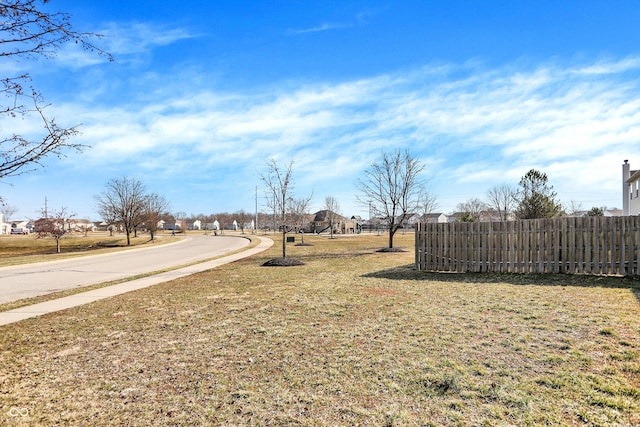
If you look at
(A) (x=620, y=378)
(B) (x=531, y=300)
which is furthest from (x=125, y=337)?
(B) (x=531, y=300)

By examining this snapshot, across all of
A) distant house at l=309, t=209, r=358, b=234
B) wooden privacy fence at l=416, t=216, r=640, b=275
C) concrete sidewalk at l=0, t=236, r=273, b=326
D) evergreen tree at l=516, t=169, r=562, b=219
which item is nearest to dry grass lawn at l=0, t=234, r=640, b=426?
concrete sidewalk at l=0, t=236, r=273, b=326

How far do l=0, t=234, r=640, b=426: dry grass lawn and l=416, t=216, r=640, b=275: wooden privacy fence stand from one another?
2.18 m

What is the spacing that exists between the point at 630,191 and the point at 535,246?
80.3 feet

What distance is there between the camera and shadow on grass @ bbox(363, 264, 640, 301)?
870cm

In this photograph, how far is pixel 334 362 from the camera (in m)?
4.11

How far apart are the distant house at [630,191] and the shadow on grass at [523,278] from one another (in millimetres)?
19099

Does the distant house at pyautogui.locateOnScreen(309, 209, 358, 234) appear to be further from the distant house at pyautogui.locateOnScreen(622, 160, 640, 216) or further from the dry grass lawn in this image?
the dry grass lawn

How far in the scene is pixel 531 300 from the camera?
7.13 meters

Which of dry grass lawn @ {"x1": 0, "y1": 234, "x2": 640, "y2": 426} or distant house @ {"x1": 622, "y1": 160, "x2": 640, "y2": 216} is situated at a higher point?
distant house @ {"x1": 622, "y1": 160, "x2": 640, "y2": 216}

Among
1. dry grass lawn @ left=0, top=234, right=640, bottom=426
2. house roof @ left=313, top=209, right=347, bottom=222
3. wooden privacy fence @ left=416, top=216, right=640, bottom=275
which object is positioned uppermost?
house roof @ left=313, top=209, right=347, bottom=222

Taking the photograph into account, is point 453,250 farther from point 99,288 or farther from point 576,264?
point 99,288

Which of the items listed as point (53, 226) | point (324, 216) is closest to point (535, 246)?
point (53, 226)

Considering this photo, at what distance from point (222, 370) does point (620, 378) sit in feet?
13.3

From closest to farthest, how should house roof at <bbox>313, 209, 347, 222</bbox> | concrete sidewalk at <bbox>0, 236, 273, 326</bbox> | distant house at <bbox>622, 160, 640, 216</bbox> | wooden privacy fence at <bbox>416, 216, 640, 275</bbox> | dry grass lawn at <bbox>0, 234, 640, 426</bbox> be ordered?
dry grass lawn at <bbox>0, 234, 640, 426</bbox>, concrete sidewalk at <bbox>0, 236, 273, 326</bbox>, wooden privacy fence at <bbox>416, 216, 640, 275</bbox>, distant house at <bbox>622, 160, 640, 216</bbox>, house roof at <bbox>313, 209, 347, 222</bbox>
